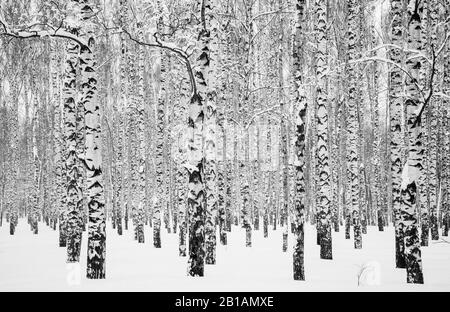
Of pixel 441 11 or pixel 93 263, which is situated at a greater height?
pixel 441 11

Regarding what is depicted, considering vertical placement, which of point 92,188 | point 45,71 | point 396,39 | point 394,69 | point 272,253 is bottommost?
point 272,253

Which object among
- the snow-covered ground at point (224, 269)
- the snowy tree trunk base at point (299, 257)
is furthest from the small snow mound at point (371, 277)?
the snowy tree trunk base at point (299, 257)

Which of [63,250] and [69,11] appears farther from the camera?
[63,250]

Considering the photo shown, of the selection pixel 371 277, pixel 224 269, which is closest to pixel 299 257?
pixel 371 277

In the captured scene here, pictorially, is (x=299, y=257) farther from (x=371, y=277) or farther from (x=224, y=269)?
(x=224, y=269)

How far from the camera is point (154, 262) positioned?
1212 centimetres

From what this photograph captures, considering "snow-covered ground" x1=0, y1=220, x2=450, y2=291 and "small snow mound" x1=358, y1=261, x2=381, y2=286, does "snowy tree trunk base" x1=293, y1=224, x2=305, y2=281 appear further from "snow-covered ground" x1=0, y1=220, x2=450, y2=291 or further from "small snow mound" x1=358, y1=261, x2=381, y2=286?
"small snow mound" x1=358, y1=261, x2=381, y2=286

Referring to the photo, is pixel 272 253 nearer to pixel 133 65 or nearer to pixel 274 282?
pixel 274 282

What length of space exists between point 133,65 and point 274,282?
644 inches

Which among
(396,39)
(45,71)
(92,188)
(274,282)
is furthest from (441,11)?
(45,71)

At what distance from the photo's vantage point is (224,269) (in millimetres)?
10742
